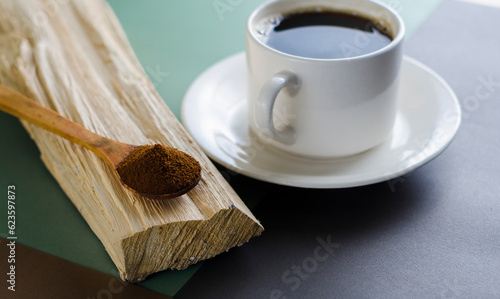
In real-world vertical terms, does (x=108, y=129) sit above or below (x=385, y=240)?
above

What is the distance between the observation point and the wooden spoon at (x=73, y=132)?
64 cm

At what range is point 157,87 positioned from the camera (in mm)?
971

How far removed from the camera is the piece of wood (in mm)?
587

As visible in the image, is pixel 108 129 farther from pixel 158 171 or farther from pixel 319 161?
pixel 319 161

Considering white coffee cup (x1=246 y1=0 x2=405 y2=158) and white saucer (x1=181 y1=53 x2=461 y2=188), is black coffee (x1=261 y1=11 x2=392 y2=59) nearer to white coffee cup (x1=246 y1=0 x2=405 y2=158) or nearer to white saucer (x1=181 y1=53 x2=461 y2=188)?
white coffee cup (x1=246 y1=0 x2=405 y2=158)

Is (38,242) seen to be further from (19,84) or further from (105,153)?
(19,84)

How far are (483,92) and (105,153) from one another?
2.11 feet

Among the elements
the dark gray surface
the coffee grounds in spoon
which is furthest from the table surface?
the coffee grounds in spoon

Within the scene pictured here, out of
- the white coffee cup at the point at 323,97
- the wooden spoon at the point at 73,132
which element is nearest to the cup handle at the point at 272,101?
the white coffee cup at the point at 323,97

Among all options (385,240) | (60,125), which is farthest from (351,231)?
(60,125)

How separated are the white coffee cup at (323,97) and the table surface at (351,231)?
2.6 inches

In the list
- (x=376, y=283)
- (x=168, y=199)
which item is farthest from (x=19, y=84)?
(x=376, y=283)

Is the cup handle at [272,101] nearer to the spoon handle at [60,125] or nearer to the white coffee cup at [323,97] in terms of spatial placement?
the white coffee cup at [323,97]

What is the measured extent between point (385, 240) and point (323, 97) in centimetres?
19
